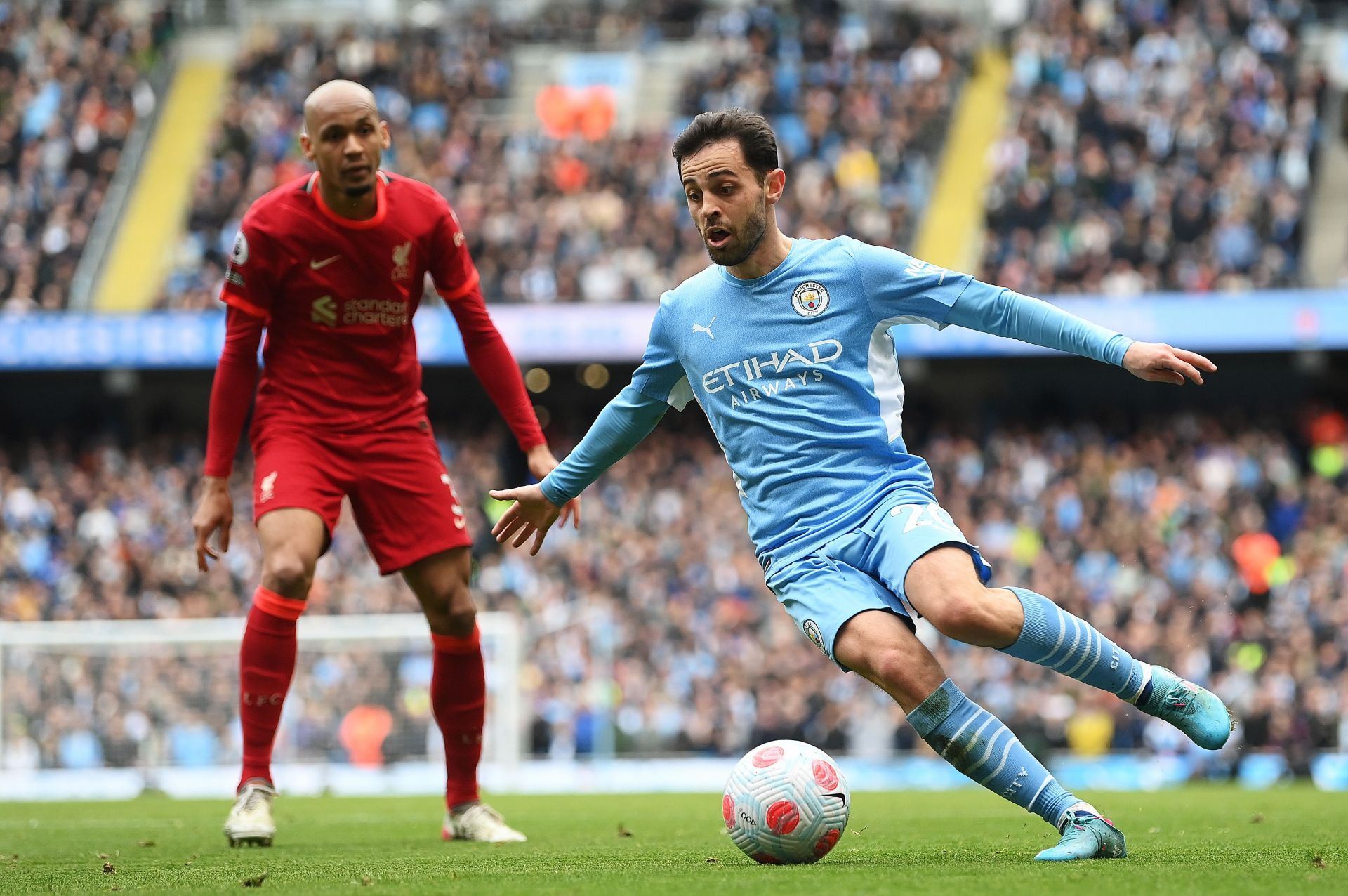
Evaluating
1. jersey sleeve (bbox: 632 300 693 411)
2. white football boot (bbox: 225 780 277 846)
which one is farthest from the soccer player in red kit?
jersey sleeve (bbox: 632 300 693 411)

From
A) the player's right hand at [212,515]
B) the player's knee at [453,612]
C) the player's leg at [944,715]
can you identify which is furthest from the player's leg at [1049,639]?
the player's right hand at [212,515]

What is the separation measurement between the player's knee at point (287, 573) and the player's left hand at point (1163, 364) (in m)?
2.98

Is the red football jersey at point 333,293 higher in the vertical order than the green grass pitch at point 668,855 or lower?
higher

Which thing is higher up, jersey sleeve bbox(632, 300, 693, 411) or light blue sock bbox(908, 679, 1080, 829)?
jersey sleeve bbox(632, 300, 693, 411)

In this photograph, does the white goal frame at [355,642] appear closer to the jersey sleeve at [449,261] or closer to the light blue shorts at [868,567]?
the jersey sleeve at [449,261]

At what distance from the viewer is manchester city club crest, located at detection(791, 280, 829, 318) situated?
532 cm

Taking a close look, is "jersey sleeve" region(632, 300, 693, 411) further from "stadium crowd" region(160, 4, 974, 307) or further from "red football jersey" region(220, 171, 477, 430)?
"stadium crowd" region(160, 4, 974, 307)

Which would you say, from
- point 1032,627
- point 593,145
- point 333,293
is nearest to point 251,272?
point 333,293

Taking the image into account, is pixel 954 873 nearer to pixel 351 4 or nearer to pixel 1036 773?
pixel 1036 773

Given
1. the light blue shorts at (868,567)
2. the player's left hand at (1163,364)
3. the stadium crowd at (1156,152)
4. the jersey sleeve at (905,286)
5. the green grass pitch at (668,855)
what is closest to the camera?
the green grass pitch at (668,855)

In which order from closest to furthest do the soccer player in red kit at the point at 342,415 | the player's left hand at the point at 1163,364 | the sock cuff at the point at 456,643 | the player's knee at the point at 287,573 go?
the player's left hand at the point at 1163,364 < the player's knee at the point at 287,573 < the soccer player in red kit at the point at 342,415 < the sock cuff at the point at 456,643

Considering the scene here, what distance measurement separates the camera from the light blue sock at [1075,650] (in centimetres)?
475

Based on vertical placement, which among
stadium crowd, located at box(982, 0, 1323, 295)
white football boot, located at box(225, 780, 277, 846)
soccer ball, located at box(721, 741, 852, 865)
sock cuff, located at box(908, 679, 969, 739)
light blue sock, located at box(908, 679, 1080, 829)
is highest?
stadium crowd, located at box(982, 0, 1323, 295)

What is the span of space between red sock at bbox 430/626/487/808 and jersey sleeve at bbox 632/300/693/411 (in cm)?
147
